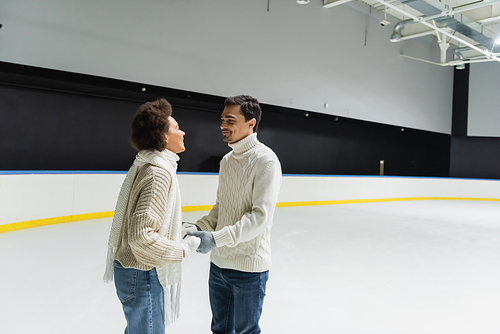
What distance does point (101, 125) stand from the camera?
825 centimetres

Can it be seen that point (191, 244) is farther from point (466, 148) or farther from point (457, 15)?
point (466, 148)

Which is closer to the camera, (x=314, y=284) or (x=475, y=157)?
(x=314, y=284)

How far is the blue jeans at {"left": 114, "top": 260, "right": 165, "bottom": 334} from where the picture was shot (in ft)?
4.42

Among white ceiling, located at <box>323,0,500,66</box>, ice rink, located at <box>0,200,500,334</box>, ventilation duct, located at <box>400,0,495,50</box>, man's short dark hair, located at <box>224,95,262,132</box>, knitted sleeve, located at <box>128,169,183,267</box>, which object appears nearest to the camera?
knitted sleeve, located at <box>128,169,183,267</box>

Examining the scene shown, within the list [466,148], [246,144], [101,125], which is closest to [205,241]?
[246,144]

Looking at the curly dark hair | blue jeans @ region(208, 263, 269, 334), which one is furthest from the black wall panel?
the curly dark hair

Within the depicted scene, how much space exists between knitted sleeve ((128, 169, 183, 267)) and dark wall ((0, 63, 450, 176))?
7049 millimetres

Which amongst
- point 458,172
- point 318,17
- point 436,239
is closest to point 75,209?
point 436,239

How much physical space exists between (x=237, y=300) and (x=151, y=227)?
0.55 metres

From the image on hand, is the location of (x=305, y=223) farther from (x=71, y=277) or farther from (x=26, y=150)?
(x=26, y=150)

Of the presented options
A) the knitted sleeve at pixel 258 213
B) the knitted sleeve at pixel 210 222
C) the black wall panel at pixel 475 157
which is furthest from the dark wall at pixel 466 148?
the knitted sleeve at pixel 258 213

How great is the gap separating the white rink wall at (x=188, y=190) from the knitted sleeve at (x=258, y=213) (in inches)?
218

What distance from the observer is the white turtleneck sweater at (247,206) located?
56.9 inches

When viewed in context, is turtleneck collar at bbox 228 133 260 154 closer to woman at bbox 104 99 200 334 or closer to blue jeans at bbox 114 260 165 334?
woman at bbox 104 99 200 334
